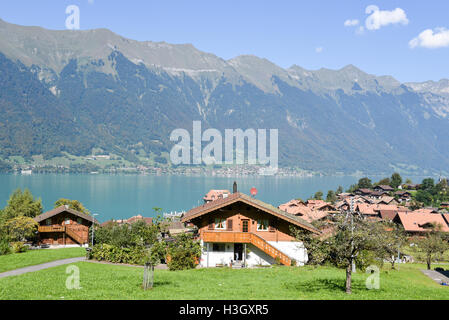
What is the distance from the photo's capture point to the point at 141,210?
14462 cm

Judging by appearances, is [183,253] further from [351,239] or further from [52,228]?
Answer: [52,228]

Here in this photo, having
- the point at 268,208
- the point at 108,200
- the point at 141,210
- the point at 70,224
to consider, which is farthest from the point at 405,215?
the point at 108,200

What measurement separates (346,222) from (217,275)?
10.4 meters

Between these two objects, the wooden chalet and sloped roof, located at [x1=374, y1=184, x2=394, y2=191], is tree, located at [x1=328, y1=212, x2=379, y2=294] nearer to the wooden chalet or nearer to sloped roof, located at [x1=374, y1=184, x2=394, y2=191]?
the wooden chalet

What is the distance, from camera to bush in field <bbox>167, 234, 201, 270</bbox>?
95.0 ft

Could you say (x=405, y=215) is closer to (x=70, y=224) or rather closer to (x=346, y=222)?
(x=70, y=224)

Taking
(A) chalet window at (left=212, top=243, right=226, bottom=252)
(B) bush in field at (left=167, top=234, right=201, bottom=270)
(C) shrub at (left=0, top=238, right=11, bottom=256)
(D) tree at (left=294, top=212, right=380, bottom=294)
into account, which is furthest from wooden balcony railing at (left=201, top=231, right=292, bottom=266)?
(C) shrub at (left=0, top=238, right=11, bottom=256)

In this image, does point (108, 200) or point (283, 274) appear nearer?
point (283, 274)

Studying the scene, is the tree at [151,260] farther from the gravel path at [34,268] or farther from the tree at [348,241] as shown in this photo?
the gravel path at [34,268]

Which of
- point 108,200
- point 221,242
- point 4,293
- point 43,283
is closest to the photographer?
point 4,293

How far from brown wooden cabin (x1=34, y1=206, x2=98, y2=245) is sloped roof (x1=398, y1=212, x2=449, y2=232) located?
185 ft
